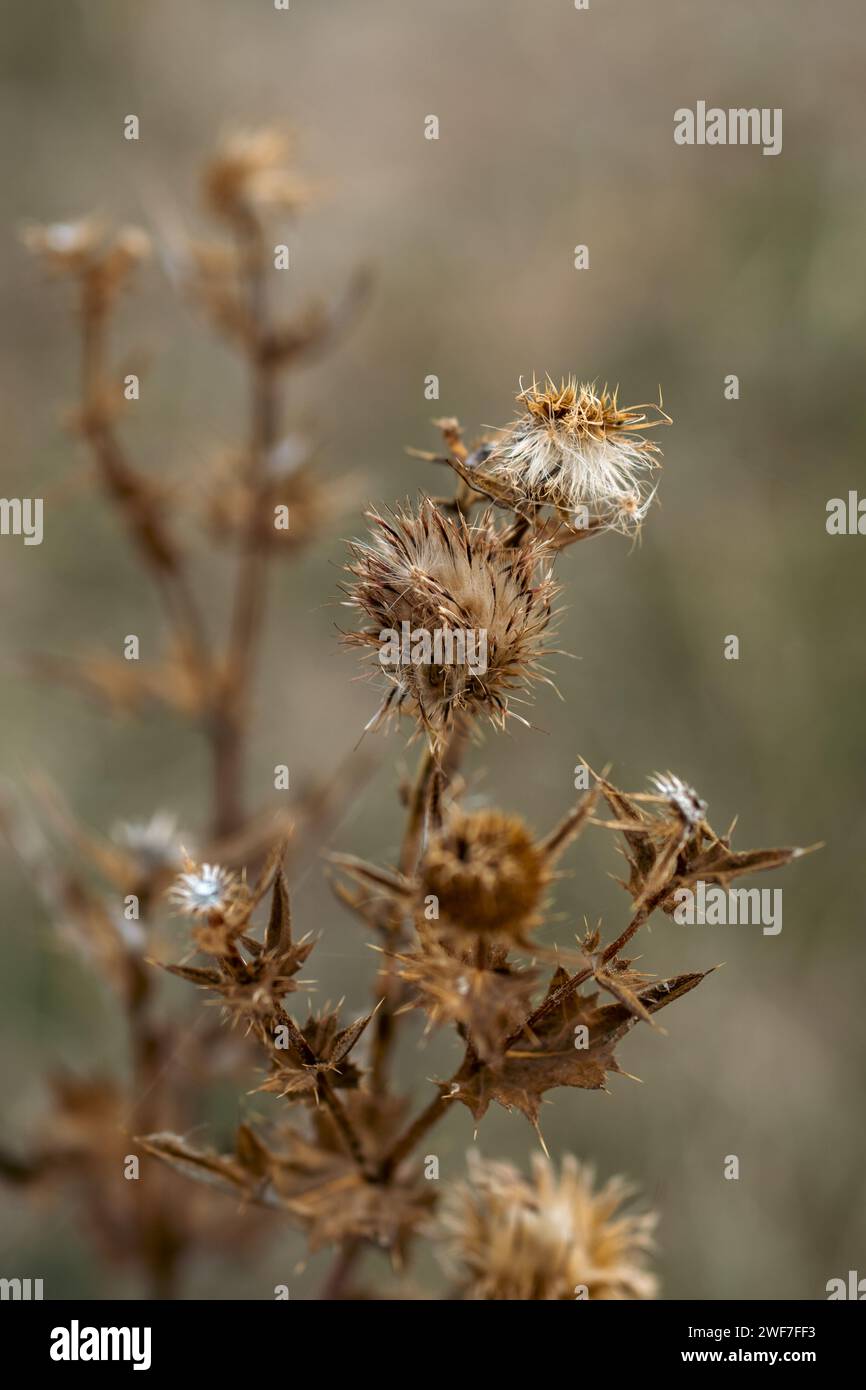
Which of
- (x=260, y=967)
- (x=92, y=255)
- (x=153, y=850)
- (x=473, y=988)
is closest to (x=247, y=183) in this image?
(x=92, y=255)

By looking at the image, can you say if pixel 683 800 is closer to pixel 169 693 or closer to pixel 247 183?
pixel 169 693

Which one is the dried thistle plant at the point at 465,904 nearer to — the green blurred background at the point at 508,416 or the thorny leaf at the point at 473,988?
the thorny leaf at the point at 473,988

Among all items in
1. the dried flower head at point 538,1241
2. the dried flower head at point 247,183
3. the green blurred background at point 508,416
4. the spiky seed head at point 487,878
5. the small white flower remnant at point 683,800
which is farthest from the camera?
the green blurred background at point 508,416

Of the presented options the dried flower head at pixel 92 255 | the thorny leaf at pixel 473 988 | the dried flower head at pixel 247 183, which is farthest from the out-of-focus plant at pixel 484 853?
the dried flower head at pixel 247 183

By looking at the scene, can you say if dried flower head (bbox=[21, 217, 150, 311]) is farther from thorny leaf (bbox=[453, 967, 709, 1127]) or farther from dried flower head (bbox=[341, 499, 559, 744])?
thorny leaf (bbox=[453, 967, 709, 1127])

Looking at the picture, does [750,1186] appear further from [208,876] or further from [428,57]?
[428,57]

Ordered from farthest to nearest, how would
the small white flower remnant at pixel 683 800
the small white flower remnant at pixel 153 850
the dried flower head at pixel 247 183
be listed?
the dried flower head at pixel 247 183
the small white flower remnant at pixel 153 850
the small white flower remnant at pixel 683 800

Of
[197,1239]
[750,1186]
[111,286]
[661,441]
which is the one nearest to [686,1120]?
[750,1186]
